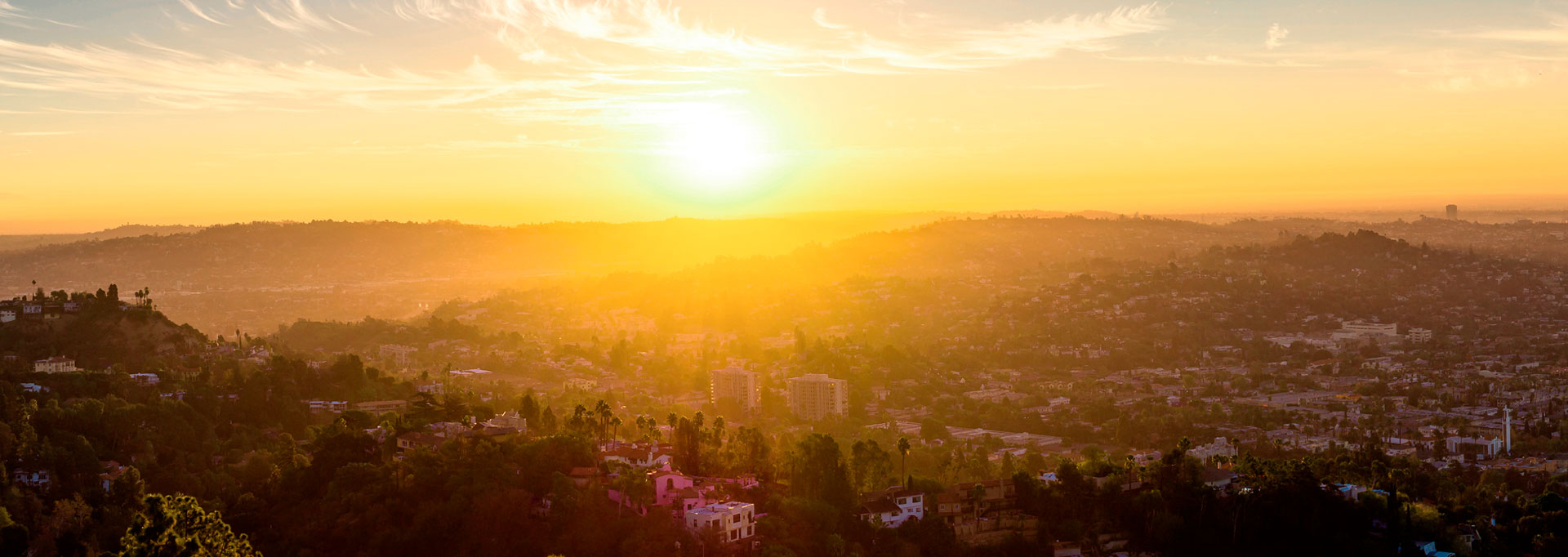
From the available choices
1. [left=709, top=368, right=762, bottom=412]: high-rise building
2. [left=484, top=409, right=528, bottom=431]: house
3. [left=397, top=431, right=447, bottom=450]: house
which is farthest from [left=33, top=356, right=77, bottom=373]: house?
[left=709, top=368, right=762, bottom=412]: high-rise building

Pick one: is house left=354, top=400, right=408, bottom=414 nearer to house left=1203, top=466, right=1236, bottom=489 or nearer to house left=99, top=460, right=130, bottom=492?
house left=99, top=460, right=130, bottom=492

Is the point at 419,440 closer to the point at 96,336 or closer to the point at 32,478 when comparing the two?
the point at 32,478

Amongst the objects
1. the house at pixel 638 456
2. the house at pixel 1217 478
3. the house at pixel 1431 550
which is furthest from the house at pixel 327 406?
the house at pixel 1431 550

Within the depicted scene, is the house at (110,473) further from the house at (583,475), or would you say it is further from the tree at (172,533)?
the tree at (172,533)

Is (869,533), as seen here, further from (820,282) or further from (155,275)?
(155,275)

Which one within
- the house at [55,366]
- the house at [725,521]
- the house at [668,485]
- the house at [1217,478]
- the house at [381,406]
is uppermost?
the house at [55,366]
